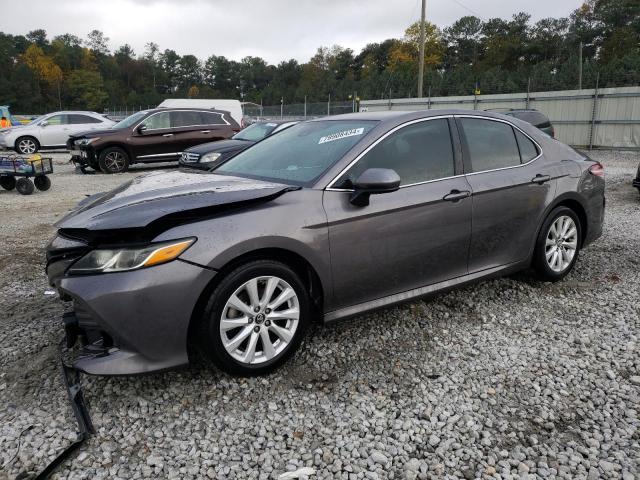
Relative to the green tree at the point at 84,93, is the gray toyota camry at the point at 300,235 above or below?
below

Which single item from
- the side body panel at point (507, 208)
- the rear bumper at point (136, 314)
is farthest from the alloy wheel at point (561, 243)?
the rear bumper at point (136, 314)

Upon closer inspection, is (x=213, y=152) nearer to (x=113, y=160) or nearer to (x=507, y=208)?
(x=113, y=160)

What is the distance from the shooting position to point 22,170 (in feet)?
33.2

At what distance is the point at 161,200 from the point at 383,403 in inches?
66.4

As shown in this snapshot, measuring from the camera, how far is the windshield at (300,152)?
3.43 m

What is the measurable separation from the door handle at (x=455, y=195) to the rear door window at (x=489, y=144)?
0.26m

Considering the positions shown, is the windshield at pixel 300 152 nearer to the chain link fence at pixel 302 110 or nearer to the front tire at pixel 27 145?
the front tire at pixel 27 145

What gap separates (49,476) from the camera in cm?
222

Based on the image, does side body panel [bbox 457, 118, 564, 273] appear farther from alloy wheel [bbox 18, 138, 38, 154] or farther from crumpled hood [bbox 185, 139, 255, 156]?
alloy wheel [bbox 18, 138, 38, 154]

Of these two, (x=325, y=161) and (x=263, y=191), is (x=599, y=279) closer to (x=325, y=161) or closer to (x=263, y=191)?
(x=325, y=161)

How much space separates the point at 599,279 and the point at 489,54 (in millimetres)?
72122

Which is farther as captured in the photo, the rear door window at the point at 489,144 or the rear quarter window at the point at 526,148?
the rear quarter window at the point at 526,148

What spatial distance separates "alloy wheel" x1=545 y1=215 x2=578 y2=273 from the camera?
4.39 meters

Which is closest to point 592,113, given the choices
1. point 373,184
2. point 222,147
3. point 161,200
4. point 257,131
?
point 257,131
